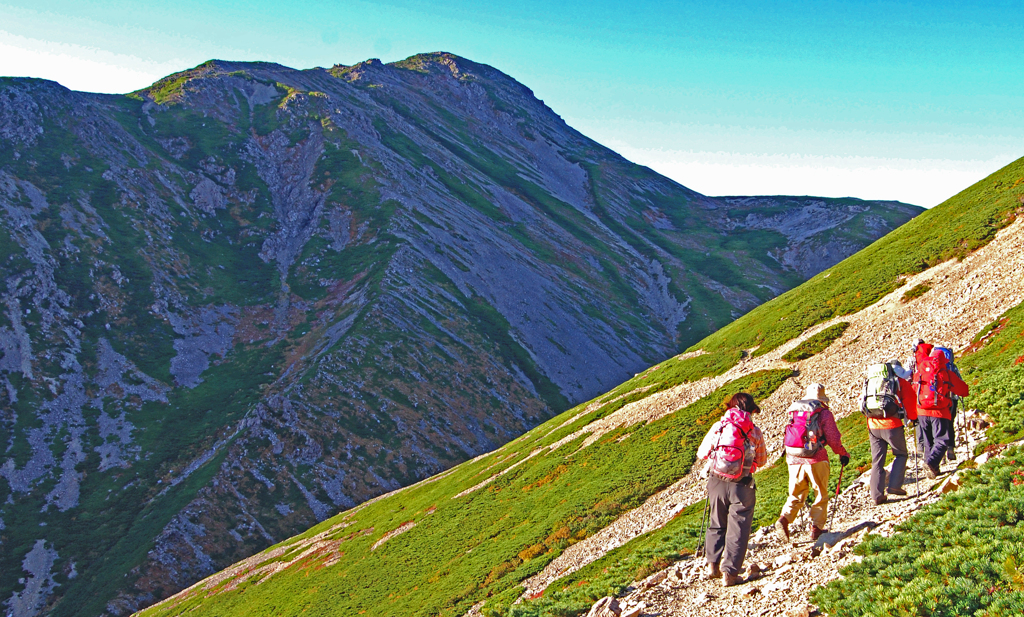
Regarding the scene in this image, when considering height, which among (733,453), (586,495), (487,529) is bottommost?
(487,529)

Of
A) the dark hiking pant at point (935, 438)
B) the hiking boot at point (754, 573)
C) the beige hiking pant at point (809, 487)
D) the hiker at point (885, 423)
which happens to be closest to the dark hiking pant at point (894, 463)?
the hiker at point (885, 423)

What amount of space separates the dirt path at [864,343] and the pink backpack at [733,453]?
45.4 ft

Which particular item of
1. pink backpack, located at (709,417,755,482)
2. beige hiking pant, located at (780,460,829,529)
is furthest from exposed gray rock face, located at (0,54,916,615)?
pink backpack, located at (709,417,755,482)

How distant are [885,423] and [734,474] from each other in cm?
570

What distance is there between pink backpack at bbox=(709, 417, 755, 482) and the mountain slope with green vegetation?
2978 mm

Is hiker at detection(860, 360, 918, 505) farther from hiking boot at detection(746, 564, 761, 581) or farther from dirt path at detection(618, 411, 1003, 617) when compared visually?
hiking boot at detection(746, 564, 761, 581)

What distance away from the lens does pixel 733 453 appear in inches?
547

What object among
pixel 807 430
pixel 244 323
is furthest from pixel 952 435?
pixel 244 323

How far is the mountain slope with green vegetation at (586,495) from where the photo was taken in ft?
72.3

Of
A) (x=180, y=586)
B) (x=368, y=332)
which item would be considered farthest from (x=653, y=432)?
(x=368, y=332)

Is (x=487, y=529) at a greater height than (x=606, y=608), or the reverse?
(x=606, y=608)

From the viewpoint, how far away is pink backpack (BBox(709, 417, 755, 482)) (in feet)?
45.4

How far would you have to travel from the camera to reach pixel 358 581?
4081cm

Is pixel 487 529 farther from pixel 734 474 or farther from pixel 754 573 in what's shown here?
pixel 734 474
